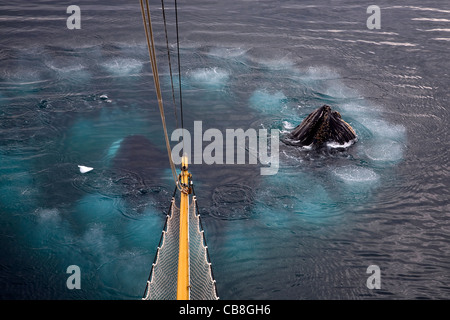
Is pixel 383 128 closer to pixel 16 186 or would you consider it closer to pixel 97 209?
pixel 97 209

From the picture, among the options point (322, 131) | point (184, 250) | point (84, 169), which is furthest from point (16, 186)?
point (322, 131)

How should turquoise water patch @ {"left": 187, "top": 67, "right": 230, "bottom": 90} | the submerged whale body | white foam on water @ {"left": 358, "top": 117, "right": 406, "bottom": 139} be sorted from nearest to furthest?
the submerged whale body
white foam on water @ {"left": 358, "top": 117, "right": 406, "bottom": 139}
turquoise water patch @ {"left": 187, "top": 67, "right": 230, "bottom": 90}

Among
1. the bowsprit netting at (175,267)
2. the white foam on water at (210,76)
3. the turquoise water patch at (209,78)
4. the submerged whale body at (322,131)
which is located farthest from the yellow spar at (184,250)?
the white foam on water at (210,76)

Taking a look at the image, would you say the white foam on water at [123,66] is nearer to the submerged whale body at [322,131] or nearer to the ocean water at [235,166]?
the ocean water at [235,166]

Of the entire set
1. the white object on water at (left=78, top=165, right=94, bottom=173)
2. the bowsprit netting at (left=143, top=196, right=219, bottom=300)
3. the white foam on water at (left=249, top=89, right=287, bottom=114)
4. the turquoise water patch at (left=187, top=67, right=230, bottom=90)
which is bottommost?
the bowsprit netting at (left=143, top=196, right=219, bottom=300)

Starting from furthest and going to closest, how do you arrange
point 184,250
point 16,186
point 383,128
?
point 383,128
point 16,186
point 184,250

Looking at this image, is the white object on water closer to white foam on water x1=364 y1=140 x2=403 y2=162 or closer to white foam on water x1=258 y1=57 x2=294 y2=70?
white foam on water x1=364 y1=140 x2=403 y2=162

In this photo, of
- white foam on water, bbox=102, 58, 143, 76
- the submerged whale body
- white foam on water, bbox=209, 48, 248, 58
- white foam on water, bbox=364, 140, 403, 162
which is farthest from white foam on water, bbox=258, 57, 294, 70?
white foam on water, bbox=364, 140, 403, 162

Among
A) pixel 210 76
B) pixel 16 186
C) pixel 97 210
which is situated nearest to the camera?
pixel 97 210
